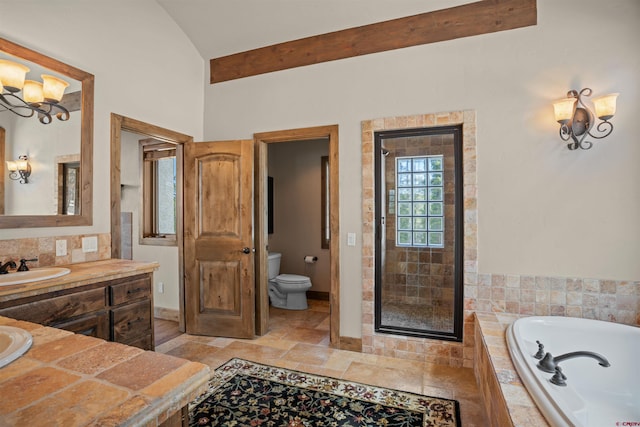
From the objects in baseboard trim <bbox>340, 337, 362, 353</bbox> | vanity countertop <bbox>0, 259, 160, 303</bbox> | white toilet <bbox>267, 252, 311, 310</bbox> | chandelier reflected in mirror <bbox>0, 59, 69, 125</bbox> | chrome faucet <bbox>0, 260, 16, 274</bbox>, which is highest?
chandelier reflected in mirror <bbox>0, 59, 69, 125</bbox>

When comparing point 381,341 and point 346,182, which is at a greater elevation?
point 346,182

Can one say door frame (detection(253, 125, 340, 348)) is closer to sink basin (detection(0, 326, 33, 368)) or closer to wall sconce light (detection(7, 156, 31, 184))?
wall sconce light (detection(7, 156, 31, 184))

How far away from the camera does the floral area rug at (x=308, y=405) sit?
199cm

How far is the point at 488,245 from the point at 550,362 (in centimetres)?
111

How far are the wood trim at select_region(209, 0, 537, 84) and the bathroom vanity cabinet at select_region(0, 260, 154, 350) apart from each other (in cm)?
243

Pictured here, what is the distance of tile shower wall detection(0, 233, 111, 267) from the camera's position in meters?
2.08

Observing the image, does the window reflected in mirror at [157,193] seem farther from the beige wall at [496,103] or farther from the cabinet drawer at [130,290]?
the cabinet drawer at [130,290]

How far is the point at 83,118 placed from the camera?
2475 millimetres

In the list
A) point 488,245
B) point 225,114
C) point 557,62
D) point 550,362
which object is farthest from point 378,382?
point 225,114

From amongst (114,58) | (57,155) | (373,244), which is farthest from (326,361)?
(114,58)

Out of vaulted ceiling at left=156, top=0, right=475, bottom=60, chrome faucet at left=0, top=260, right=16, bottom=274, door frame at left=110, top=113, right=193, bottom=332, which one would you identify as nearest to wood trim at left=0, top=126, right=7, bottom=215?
chrome faucet at left=0, top=260, right=16, bottom=274

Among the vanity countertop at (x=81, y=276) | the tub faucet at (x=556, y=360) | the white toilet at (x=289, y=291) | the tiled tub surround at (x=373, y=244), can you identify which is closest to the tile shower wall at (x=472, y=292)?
the tiled tub surround at (x=373, y=244)

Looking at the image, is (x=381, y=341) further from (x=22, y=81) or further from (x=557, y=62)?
(x=22, y=81)

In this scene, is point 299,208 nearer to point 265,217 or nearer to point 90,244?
point 265,217
